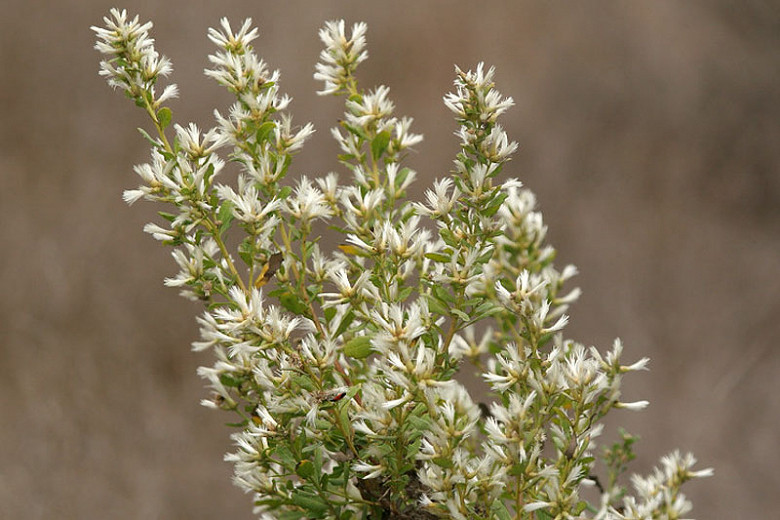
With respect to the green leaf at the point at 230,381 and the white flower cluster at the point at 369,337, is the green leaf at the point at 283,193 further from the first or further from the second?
the green leaf at the point at 230,381

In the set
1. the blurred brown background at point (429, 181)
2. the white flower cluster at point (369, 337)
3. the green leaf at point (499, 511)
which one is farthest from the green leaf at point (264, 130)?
the blurred brown background at point (429, 181)

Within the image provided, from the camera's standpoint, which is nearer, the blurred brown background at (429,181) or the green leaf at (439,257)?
the green leaf at (439,257)

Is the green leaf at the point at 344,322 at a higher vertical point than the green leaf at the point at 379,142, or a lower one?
lower

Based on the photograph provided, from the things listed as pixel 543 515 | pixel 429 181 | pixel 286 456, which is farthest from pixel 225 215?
pixel 429 181

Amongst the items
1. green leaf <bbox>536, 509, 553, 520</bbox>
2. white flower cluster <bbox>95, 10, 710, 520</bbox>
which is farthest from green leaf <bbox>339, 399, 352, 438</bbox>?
green leaf <bbox>536, 509, 553, 520</bbox>

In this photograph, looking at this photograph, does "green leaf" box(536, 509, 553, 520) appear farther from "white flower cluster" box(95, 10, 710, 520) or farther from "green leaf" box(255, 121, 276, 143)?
"green leaf" box(255, 121, 276, 143)

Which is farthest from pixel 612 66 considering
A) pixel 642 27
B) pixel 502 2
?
pixel 502 2

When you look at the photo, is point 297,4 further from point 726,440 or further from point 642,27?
point 726,440
